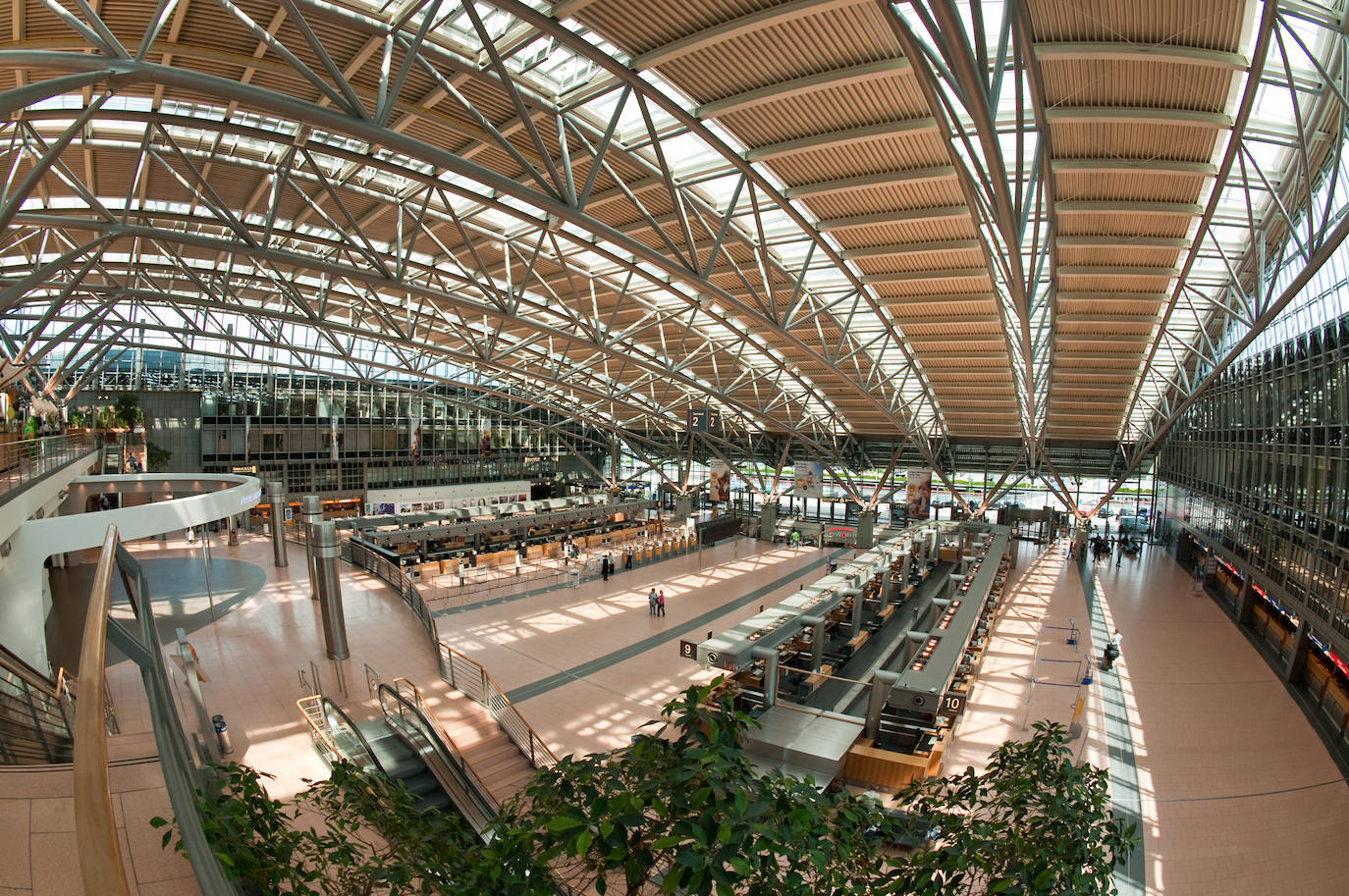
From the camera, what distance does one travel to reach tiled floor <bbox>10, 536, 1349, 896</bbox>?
10.4m

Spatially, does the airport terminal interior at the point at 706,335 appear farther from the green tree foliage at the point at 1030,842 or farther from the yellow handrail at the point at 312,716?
the green tree foliage at the point at 1030,842

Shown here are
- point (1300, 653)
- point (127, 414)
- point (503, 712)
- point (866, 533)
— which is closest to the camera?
point (503, 712)

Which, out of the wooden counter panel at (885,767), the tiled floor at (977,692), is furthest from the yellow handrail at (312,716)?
the wooden counter panel at (885,767)

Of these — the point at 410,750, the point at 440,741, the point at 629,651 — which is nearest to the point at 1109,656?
the point at 629,651

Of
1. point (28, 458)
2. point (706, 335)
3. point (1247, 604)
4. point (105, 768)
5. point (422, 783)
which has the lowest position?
point (422, 783)

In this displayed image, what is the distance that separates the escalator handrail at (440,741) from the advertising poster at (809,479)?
1214 inches

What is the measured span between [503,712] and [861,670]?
1059 cm

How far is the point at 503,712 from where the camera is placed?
1277 centimetres

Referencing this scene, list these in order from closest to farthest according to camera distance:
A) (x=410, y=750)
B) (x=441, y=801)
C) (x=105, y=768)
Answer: (x=105, y=768) → (x=441, y=801) → (x=410, y=750)

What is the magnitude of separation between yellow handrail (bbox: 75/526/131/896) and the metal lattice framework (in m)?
7.91

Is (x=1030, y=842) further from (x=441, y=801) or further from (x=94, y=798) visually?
(x=441, y=801)

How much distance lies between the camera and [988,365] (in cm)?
2884

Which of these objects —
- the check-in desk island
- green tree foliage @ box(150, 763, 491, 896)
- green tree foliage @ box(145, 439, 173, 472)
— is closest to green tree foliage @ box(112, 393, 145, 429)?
green tree foliage @ box(145, 439, 173, 472)

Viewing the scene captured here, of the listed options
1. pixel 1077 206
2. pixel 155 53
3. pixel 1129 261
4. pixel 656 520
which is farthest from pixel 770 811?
pixel 656 520
